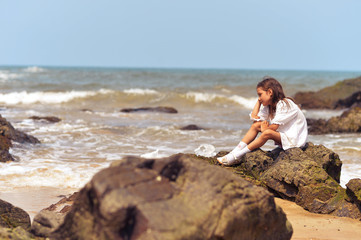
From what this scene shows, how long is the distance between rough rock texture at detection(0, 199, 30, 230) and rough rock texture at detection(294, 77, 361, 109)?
1722 centimetres

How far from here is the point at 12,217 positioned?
11.6 ft

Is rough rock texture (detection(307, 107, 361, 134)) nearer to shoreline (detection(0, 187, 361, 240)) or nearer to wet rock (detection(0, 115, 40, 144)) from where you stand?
shoreline (detection(0, 187, 361, 240))

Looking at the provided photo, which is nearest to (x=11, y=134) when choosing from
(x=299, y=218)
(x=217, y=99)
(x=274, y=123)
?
(x=274, y=123)

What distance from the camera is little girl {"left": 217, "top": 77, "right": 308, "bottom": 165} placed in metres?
5.14

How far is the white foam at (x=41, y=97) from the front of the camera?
22734mm

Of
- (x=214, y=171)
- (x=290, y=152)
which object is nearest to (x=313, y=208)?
(x=290, y=152)

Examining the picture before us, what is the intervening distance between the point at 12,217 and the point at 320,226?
2.82m

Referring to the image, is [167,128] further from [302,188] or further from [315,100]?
[315,100]

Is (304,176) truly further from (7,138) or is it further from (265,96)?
(7,138)

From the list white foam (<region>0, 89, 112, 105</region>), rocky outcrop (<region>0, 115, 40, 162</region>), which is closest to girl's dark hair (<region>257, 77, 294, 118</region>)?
rocky outcrop (<region>0, 115, 40, 162</region>)

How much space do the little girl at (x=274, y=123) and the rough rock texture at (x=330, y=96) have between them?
47.9 ft

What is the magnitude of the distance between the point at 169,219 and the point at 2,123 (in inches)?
271

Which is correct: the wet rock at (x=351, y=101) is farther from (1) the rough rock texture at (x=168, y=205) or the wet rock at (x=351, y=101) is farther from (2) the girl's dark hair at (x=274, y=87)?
(1) the rough rock texture at (x=168, y=205)

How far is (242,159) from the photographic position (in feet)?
17.5
